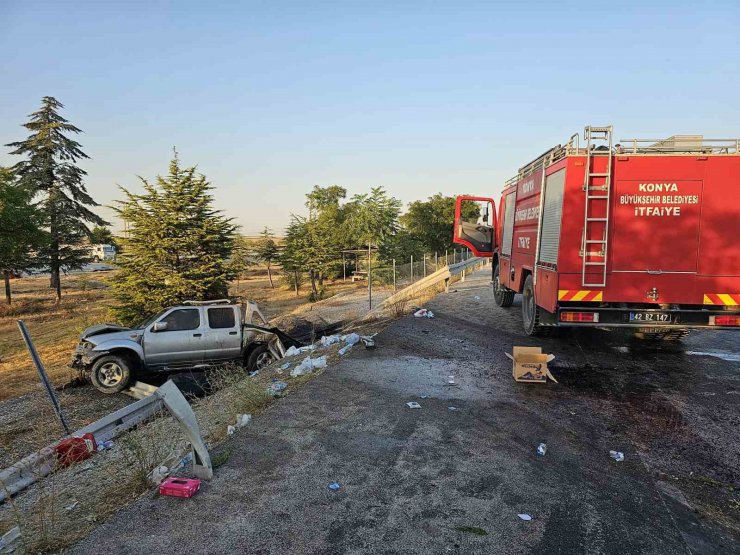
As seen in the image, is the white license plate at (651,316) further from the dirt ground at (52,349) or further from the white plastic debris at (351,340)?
the dirt ground at (52,349)

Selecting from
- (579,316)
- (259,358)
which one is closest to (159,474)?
(579,316)

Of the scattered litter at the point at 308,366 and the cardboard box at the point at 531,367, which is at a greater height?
the cardboard box at the point at 531,367

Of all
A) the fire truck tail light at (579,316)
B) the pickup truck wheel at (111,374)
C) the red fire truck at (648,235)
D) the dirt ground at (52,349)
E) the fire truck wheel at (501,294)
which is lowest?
the dirt ground at (52,349)

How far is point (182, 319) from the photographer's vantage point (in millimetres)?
10516

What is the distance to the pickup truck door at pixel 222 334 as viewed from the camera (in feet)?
34.7

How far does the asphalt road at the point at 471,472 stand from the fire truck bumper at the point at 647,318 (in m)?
0.78

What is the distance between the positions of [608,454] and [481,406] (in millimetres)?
1566

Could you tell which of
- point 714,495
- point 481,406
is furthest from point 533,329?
point 714,495

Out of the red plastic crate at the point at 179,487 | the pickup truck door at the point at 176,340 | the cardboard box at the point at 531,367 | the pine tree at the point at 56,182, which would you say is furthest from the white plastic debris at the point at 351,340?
the pine tree at the point at 56,182

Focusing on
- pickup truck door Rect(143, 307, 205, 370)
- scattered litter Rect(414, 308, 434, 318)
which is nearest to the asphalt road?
scattered litter Rect(414, 308, 434, 318)

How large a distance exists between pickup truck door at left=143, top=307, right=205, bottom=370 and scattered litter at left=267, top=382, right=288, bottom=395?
15.4 feet

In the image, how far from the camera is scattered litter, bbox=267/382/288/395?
613cm

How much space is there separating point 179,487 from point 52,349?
17906mm

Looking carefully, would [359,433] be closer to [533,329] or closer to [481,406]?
[481,406]
